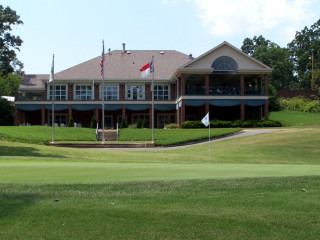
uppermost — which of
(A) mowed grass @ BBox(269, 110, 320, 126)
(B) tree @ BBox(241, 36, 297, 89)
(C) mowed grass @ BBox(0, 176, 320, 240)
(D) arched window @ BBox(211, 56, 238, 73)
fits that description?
(B) tree @ BBox(241, 36, 297, 89)

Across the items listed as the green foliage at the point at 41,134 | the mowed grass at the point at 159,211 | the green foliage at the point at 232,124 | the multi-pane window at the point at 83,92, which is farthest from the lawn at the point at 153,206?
the multi-pane window at the point at 83,92

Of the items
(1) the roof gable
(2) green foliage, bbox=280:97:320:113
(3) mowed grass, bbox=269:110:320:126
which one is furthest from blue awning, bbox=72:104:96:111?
(2) green foliage, bbox=280:97:320:113

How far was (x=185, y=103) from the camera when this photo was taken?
45.0 meters

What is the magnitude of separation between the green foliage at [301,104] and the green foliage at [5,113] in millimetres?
32268

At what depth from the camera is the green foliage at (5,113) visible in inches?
2009

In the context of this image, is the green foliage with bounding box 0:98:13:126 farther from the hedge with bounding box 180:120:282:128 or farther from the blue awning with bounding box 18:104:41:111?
the hedge with bounding box 180:120:282:128

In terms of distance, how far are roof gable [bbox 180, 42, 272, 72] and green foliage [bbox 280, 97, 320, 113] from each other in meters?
11.8

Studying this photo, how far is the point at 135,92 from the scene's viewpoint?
51312 mm

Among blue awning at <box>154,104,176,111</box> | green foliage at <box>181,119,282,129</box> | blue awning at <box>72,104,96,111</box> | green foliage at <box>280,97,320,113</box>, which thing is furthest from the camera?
green foliage at <box>280,97,320,113</box>

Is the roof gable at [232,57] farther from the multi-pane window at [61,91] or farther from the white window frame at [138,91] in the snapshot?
the multi-pane window at [61,91]

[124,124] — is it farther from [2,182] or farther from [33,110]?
[2,182]

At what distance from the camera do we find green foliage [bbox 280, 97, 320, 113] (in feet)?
178

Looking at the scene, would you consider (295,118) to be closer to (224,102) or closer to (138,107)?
(224,102)

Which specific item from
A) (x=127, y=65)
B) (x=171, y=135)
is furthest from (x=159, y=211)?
(x=127, y=65)
